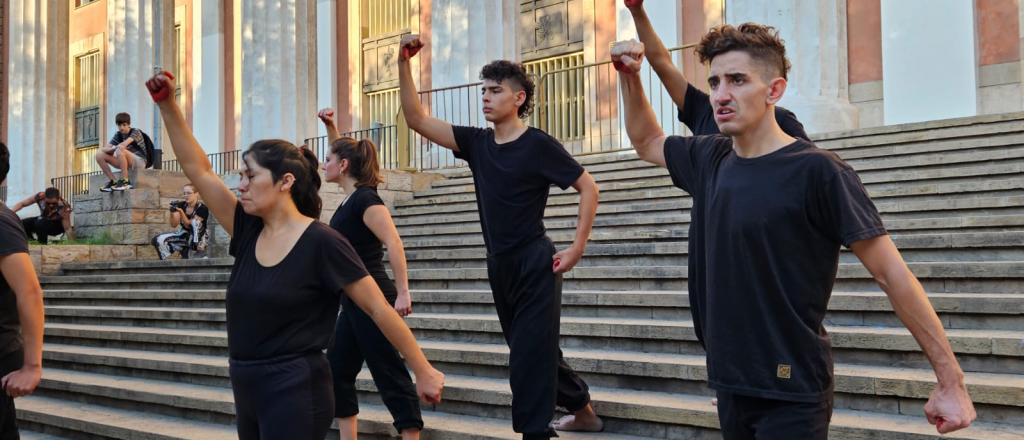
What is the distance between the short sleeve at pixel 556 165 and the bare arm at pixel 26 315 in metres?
2.11

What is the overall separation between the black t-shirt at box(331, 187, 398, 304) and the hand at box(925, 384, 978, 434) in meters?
2.89

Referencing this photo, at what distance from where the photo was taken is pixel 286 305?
3.04m

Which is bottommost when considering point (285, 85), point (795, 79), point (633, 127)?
point (633, 127)

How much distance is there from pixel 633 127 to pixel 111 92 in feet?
75.6

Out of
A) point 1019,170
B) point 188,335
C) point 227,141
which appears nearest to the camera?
point 1019,170

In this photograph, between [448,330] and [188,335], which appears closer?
[448,330]

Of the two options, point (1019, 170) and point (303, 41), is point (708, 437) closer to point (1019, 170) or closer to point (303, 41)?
point (1019, 170)

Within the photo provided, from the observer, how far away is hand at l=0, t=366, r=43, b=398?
379cm

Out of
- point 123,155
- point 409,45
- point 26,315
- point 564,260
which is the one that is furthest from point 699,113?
point 123,155

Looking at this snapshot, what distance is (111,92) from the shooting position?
2364cm

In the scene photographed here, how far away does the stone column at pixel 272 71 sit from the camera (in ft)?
63.2

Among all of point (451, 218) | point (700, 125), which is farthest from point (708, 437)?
point (451, 218)

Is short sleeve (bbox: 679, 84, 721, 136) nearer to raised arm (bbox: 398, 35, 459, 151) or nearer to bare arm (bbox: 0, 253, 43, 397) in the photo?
raised arm (bbox: 398, 35, 459, 151)

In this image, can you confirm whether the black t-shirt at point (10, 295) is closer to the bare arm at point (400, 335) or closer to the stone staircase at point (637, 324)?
the bare arm at point (400, 335)
